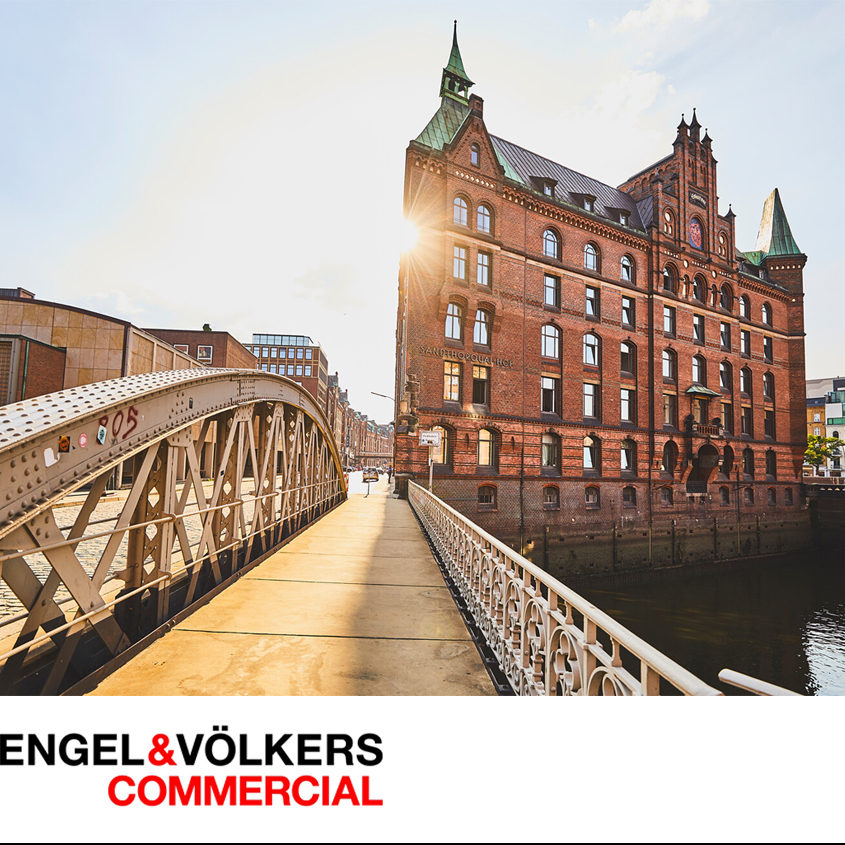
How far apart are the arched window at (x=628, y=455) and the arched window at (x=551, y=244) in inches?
414

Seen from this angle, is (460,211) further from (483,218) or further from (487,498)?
(487,498)

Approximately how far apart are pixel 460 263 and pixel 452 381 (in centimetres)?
540

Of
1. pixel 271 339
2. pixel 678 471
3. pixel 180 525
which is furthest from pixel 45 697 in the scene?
pixel 271 339

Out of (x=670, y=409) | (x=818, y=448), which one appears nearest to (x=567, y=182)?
(x=670, y=409)

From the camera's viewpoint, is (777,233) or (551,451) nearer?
(551,451)

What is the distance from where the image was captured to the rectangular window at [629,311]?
84.7 ft

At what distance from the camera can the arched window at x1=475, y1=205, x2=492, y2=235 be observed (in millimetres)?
21422

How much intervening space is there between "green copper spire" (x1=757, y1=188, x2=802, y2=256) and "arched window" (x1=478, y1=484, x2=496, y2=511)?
99.5 feet

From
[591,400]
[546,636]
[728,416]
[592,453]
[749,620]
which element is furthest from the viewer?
[728,416]

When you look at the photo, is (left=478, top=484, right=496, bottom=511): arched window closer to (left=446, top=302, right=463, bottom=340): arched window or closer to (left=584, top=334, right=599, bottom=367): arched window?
(left=446, top=302, right=463, bottom=340): arched window

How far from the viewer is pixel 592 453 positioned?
23.9 m

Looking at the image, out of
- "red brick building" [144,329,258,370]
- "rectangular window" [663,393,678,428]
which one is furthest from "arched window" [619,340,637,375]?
"red brick building" [144,329,258,370]

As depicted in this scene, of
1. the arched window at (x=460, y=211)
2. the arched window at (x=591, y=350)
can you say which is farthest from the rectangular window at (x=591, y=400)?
the arched window at (x=460, y=211)

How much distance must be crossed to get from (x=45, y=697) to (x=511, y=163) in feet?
88.2
